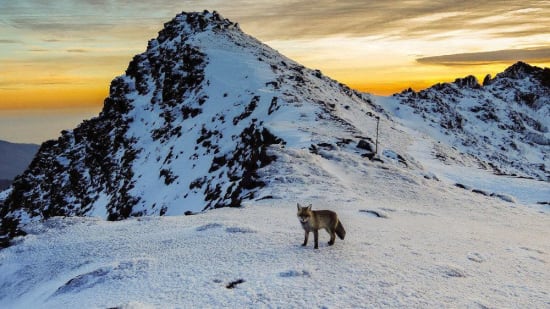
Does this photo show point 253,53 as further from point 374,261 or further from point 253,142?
point 374,261

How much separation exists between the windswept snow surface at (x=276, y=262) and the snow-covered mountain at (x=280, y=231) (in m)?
0.06

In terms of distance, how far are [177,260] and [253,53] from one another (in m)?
89.3

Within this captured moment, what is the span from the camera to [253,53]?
3912 inches

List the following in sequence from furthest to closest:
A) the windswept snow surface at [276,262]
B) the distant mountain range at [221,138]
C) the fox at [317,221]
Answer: the distant mountain range at [221,138] → the fox at [317,221] → the windswept snow surface at [276,262]

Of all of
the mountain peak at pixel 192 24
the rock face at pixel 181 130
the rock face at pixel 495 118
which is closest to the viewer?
the rock face at pixel 181 130

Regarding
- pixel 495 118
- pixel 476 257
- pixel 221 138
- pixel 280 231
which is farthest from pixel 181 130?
pixel 495 118

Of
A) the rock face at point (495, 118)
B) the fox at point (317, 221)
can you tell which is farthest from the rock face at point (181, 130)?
the rock face at point (495, 118)

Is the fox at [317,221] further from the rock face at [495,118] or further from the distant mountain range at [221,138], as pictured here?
the rock face at [495,118]

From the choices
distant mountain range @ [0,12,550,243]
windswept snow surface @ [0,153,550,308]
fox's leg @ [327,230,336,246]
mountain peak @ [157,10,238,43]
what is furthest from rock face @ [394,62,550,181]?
fox's leg @ [327,230,336,246]

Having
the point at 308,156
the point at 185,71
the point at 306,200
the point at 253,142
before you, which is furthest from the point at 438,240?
the point at 185,71

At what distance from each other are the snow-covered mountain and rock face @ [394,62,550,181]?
5897cm

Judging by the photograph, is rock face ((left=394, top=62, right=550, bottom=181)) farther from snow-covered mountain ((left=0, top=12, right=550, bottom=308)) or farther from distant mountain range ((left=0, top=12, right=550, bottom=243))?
snow-covered mountain ((left=0, top=12, right=550, bottom=308))

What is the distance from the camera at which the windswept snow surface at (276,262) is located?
10961 millimetres

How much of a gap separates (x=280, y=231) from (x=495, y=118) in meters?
162
